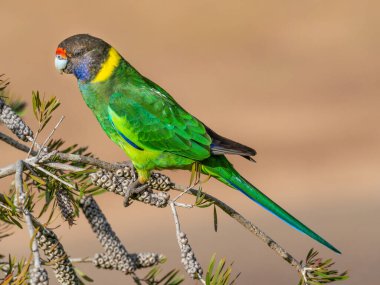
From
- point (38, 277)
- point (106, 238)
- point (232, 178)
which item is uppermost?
point (232, 178)

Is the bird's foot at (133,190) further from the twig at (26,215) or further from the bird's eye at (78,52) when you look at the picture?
the bird's eye at (78,52)

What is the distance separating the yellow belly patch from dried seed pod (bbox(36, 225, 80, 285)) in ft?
4.39

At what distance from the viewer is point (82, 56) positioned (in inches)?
120

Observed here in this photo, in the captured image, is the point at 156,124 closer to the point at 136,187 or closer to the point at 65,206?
the point at 136,187

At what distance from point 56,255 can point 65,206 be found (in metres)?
0.16

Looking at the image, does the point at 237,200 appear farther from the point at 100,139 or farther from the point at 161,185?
the point at 161,185

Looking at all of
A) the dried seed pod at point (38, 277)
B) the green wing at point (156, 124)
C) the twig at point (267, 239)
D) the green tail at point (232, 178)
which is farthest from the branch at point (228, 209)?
the green wing at point (156, 124)

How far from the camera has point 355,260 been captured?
5516 millimetres

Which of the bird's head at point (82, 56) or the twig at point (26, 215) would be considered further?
the bird's head at point (82, 56)

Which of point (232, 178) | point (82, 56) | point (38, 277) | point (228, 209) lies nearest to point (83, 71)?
point (82, 56)

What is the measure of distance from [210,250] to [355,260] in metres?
1.07

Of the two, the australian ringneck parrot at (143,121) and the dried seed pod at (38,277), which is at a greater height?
the australian ringneck parrot at (143,121)

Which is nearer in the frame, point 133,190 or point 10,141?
point 10,141

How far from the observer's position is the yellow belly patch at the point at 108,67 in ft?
10.2
